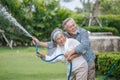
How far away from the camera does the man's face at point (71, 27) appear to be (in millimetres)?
5051

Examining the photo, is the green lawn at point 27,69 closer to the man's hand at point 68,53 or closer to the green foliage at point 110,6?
the man's hand at point 68,53

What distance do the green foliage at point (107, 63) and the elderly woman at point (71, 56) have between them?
3.29 meters

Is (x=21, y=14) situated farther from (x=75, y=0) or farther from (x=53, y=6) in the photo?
(x=75, y=0)

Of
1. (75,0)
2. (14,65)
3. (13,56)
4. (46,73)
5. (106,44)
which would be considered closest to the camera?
(46,73)

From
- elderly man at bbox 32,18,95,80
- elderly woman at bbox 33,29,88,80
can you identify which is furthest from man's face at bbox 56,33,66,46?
elderly man at bbox 32,18,95,80

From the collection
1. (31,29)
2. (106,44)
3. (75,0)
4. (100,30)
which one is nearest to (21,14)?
(31,29)

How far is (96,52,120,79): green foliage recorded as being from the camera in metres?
8.40

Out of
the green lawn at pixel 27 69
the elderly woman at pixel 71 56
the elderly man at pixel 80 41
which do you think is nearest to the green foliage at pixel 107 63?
the green lawn at pixel 27 69

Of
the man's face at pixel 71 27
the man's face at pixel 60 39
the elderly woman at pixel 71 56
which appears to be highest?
the man's face at pixel 71 27

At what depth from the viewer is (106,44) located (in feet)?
39.9

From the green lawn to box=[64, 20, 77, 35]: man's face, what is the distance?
3916 millimetres

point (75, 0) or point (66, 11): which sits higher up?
point (66, 11)

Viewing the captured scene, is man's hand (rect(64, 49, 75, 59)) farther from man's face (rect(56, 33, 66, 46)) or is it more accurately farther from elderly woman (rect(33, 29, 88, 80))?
man's face (rect(56, 33, 66, 46))

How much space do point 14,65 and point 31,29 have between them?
728 cm
